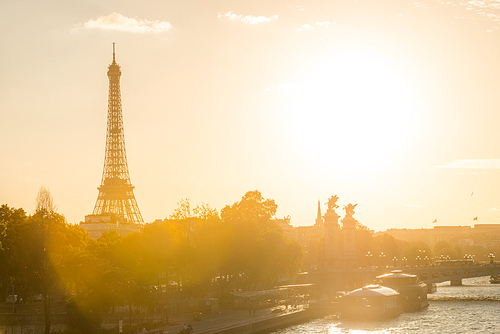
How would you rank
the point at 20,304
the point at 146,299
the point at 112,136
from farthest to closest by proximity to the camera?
the point at 112,136
the point at 20,304
the point at 146,299

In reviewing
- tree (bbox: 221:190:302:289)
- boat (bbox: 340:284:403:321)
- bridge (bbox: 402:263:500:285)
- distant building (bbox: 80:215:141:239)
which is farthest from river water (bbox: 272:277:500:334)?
distant building (bbox: 80:215:141:239)

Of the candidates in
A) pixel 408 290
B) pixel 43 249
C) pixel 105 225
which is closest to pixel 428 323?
pixel 408 290

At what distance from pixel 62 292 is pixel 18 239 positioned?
22.2 meters

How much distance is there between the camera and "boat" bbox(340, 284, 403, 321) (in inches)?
2886

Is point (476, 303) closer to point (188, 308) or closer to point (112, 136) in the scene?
point (188, 308)

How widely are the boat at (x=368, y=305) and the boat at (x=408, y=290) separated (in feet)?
24.0

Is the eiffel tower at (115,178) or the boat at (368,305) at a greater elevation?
the eiffel tower at (115,178)

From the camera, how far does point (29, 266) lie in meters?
51.7

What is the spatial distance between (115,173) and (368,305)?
7587 centimetres

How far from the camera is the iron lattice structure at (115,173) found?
134750 millimetres

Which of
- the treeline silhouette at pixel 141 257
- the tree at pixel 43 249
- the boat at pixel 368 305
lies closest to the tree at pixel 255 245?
the treeline silhouette at pixel 141 257

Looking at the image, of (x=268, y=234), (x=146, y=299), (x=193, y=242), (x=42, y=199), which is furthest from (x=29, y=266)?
(x=268, y=234)

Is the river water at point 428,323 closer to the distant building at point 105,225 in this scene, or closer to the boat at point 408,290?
the boat at point 408,290

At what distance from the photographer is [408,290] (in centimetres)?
8531
